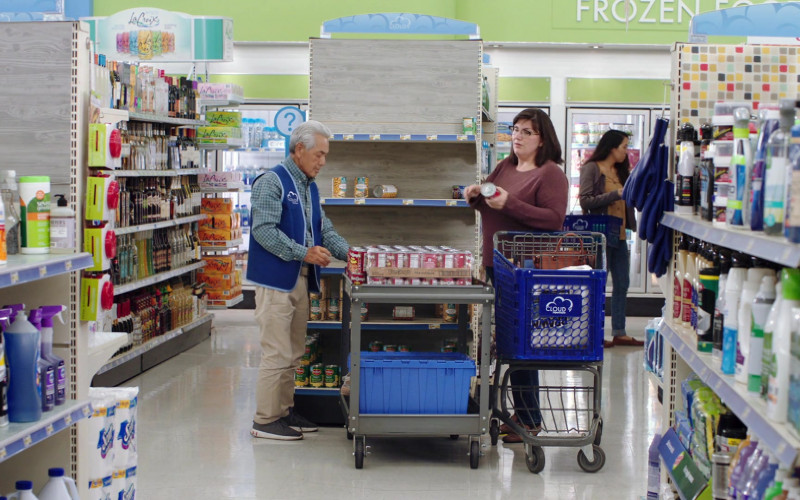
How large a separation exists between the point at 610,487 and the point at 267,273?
7.15 feet

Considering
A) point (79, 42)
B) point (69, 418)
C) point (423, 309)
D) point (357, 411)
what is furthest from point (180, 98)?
point (69, 418)

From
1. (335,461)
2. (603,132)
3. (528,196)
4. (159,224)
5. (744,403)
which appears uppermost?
(603,132)

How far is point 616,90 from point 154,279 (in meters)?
5.81

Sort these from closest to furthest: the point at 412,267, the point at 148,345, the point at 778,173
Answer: the point at 778,173 → the point at 412,267 → the point at 148,345

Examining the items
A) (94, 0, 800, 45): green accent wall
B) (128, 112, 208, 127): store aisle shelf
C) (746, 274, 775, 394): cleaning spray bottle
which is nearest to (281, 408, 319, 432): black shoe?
(128, 112, 208, 127): store aisle shelf

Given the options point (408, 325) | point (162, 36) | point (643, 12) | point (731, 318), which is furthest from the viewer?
point (643, 12)

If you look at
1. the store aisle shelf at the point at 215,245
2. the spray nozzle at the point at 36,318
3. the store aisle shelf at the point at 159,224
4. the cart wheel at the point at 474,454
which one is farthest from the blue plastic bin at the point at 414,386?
the store aisle shelf at the point at 215,245

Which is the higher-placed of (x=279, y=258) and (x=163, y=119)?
(x=163, y=119)

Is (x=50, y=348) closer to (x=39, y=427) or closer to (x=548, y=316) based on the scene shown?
(x=39, y=427)

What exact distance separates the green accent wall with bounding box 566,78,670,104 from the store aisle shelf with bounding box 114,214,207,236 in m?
4.52

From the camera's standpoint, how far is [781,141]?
2.42 metres

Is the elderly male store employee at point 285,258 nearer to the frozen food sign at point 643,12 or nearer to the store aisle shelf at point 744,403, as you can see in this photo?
the store aisle shelf at point 744,403

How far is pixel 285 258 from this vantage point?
5371 mm

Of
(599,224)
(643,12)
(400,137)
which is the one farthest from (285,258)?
(643,12)
